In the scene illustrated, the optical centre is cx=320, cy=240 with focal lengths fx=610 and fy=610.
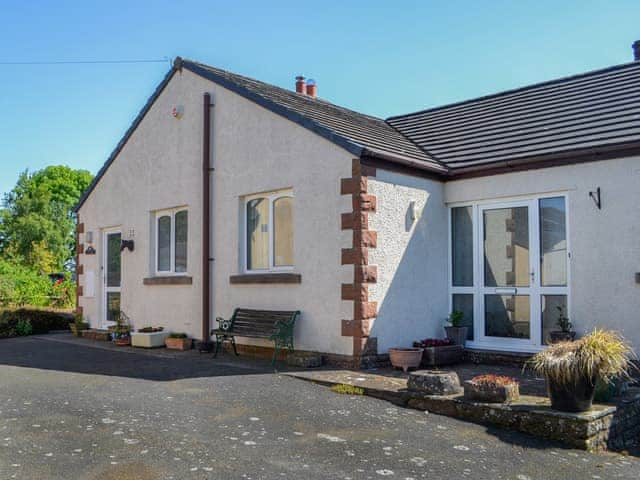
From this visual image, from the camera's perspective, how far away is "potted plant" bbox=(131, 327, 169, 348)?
1189 centimetres

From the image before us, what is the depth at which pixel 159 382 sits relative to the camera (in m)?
8.03

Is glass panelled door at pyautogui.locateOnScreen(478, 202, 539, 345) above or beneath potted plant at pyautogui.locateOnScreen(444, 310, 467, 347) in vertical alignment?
above

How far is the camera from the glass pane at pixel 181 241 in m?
12.2

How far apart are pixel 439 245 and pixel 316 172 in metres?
2.50

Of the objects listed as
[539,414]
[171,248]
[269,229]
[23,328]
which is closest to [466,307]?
[269,229]

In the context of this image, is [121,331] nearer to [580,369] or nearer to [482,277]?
[482,277]

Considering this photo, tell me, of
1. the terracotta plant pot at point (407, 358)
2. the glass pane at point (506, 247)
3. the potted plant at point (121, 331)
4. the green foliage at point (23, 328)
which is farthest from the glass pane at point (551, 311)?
the green foliage at point (23, 328)

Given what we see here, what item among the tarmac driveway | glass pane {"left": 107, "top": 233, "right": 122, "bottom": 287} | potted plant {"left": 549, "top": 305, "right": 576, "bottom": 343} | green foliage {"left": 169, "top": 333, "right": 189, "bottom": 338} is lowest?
the tarmac driveway

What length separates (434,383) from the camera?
6750 millimetres

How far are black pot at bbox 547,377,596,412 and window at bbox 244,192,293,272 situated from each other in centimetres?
512

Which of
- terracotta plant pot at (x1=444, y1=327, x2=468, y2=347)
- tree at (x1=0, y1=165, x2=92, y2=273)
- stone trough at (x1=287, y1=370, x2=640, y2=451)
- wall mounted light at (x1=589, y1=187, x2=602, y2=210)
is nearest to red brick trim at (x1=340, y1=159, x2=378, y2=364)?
stone trough at (x1=287, y1=370, x2=640, y2=451)

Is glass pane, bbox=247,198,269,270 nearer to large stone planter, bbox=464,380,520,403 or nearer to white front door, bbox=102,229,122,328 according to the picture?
white front door, bbox=102,229,122,328

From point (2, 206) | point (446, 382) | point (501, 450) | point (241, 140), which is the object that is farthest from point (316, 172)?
point (2, 206)

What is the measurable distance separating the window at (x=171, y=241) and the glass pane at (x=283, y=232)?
8.06 feet
